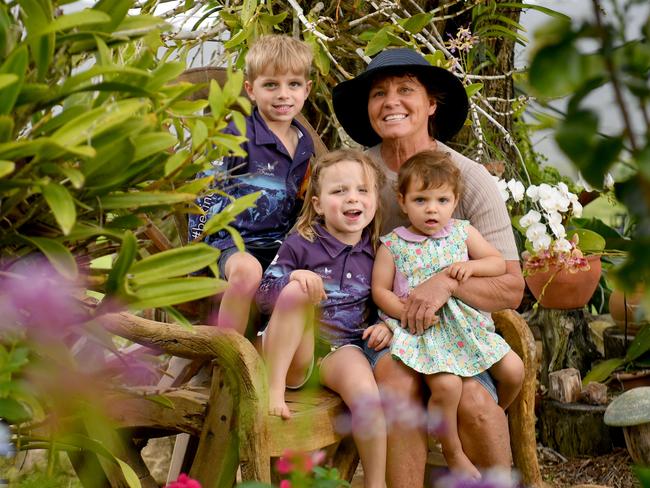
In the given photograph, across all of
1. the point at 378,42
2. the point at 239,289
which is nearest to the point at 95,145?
the point at 239,289

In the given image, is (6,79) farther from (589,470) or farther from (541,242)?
(589,470)

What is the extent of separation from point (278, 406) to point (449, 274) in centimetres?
65

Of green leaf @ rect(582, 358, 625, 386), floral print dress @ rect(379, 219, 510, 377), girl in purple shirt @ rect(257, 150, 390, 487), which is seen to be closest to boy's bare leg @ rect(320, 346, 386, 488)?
girl in purple shirt @ rect(257, 150, 390, 487)

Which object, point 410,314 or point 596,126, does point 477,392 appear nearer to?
point 410,314

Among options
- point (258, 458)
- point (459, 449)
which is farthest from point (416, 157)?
point (258, 458)

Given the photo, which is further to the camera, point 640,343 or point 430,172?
point 640,343

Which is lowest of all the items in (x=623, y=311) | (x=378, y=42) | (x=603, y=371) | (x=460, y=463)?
(x=603, y=371)

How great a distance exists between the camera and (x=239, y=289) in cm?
256

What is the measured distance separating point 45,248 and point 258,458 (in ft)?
2.99

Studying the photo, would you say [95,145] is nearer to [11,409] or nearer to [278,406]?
[11,409]

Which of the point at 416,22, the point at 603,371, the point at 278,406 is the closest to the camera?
the point at 278,406

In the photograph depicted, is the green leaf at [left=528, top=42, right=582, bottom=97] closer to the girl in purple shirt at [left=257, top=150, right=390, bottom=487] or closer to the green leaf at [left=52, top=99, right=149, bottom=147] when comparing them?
Answer: the green leaf at [left=52, top=99, right=149, bottom=147]

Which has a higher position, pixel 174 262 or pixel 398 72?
pixel 398 72

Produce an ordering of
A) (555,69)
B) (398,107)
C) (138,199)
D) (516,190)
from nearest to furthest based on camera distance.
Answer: (555,69)
(138,199)
(398,107)
(516,190)
